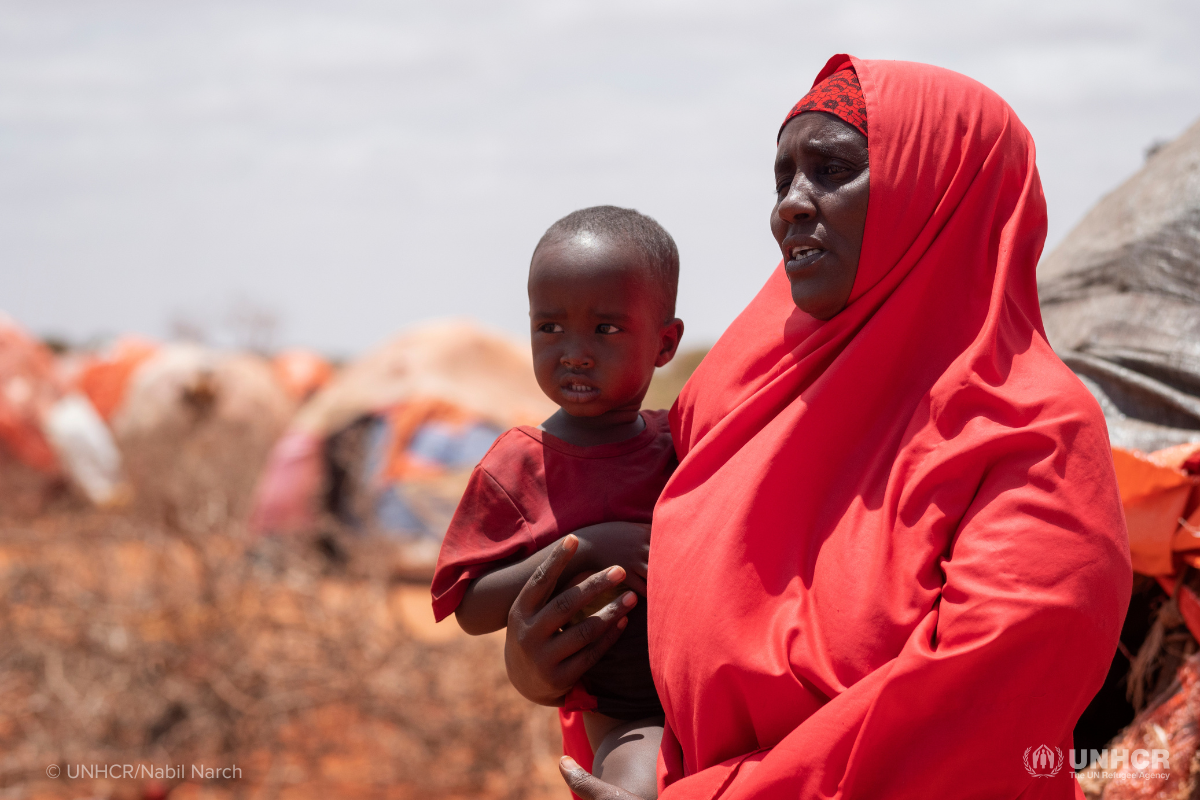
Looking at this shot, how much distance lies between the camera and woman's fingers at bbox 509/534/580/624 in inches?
69.8

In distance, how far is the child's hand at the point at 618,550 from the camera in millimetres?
1837

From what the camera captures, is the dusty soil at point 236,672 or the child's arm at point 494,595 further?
the dusty soil at point 236,672

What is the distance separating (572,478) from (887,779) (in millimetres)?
769

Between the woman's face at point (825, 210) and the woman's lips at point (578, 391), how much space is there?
1.35 feet

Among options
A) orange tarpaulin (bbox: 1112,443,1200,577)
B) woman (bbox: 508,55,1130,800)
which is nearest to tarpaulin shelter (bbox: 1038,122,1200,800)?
orange tarpaulin (bbox: 1112,443,1200,577)

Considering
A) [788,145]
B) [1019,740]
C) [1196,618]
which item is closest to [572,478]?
[788,145]

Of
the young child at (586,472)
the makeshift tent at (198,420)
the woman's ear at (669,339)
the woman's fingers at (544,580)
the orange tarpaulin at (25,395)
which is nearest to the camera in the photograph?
the woman's fingers at (544,580)

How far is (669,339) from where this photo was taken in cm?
203

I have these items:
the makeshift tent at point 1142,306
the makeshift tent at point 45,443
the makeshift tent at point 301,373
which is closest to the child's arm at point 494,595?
the makeshift tent at point 1142,306

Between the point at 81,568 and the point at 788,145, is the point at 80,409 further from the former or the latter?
the point at 788,145

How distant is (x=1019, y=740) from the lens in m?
1.40

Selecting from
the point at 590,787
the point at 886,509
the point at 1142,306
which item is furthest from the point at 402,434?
the point at 886,509

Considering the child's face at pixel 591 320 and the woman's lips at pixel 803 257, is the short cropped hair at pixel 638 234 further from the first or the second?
the woman's lips at pixel 803 257

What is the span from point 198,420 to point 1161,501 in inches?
557
